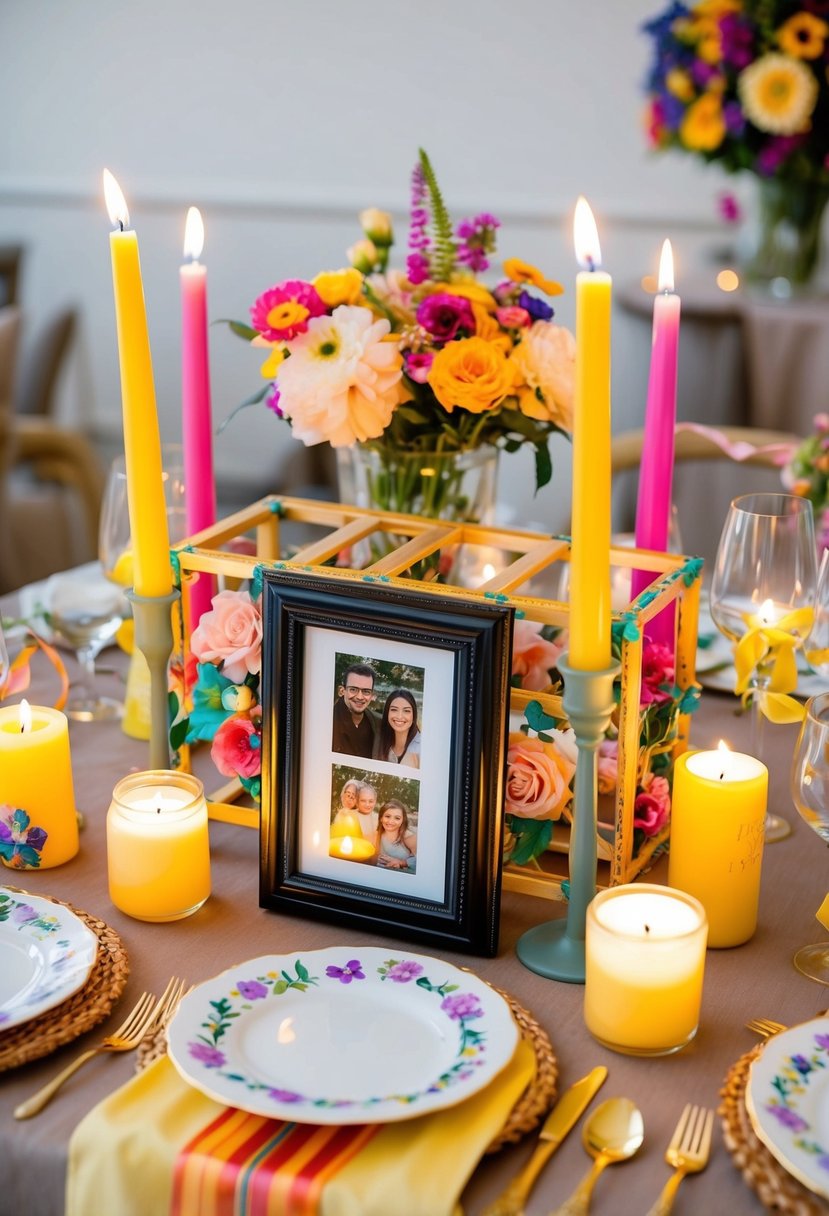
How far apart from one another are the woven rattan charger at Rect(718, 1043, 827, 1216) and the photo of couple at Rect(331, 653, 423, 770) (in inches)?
11.3

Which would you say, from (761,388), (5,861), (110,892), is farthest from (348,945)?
(761,388)

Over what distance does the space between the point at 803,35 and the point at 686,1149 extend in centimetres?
232

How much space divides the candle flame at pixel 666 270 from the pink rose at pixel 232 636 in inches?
15.4

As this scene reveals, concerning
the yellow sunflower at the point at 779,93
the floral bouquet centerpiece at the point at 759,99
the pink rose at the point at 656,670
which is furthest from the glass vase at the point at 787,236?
the pink rose at the point at 656,670

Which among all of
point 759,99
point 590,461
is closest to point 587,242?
point 590,461

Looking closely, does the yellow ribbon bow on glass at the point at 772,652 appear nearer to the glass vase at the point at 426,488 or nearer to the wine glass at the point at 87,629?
the glass vase at the point at 426,488

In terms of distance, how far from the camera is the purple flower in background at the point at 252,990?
2.61 ft

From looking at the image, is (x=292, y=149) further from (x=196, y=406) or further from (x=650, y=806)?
(x=650, y=806)

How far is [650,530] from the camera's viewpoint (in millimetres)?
1068

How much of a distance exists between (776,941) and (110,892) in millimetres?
469

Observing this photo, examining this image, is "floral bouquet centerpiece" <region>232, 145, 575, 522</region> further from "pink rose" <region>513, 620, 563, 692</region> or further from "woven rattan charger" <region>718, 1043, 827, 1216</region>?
"woven rattan charger" <region>718, 1043, 827, 1216</region>

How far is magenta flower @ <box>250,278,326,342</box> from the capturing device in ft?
3.55

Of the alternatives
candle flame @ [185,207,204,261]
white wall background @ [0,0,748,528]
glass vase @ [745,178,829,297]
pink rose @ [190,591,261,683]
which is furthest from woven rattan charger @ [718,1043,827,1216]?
white wall background @ [0,0,748,528]

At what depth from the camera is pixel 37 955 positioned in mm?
845
